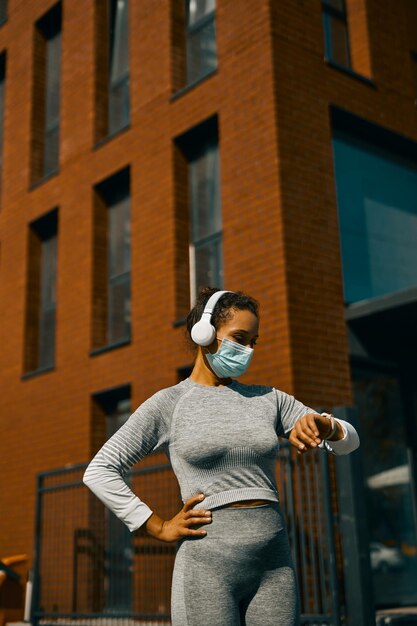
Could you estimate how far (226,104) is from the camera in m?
10.1

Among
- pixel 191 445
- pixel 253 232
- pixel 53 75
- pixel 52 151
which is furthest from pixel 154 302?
pixel 191 445

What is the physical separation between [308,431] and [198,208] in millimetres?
8662

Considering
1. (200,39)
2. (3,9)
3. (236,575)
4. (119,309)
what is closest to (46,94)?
(3,9)

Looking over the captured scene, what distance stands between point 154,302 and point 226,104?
8.88 feet

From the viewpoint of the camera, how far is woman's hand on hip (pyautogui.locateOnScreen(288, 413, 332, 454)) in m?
2.35

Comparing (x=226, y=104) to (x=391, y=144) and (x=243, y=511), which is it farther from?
(x=243, y=511)

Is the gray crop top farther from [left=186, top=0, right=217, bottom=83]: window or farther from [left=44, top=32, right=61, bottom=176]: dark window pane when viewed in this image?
[left=44, top=32, right=61, bottom=176]: dark window pane

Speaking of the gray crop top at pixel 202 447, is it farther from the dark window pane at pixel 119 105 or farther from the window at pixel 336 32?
the dark window pane at pixel 119 105

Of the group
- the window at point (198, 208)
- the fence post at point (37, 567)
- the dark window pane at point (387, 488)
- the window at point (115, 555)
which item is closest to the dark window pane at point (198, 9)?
the window at point (198, 208)

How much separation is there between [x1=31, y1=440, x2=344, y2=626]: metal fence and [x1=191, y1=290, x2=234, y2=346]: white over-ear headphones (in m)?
4.60

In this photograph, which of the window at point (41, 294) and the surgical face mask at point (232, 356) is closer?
the surgical face mask at point (232, 356)

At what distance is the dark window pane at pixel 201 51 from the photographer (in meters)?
11.2

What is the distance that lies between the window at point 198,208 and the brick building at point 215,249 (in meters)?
0.03

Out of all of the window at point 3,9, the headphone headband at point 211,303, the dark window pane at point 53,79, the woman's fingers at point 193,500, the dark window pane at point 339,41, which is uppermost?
the window at point 3,9
